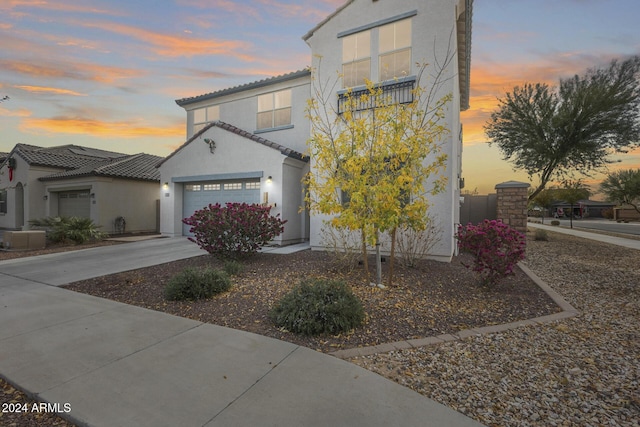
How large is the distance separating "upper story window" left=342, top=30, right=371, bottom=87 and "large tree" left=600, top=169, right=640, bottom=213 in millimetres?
44062

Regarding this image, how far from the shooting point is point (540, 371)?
2.78 meters

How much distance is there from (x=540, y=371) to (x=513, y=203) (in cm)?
1081

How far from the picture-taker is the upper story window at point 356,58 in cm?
901

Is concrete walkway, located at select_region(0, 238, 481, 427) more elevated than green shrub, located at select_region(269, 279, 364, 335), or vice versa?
green shrub, located at select_region(269, 279, 364, 335)

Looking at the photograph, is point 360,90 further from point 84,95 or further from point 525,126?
point 525,126

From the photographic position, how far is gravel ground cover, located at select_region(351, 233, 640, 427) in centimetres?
224

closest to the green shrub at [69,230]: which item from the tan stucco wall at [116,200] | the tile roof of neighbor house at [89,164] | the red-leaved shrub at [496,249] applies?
the tan stucco wall at [116,200]

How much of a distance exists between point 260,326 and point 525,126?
682 inches

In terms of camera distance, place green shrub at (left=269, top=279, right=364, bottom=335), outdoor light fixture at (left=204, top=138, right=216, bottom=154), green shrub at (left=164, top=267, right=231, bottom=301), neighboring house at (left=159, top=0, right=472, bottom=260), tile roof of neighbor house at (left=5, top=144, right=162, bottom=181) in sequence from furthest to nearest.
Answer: tile roof of neighbor house at (left=5, top=144, right=162, bottom=181), outdoor light fixture at (left=204, top=138, right=216, bottom=154), neighboring house at (left=159, top=0, right=472, bottom=260), green shrub at (left=164, top=267, right=231, bottom=301), green shrub at (left=269, top=279, right=364, bottom=335)

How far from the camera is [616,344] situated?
11.0 feet

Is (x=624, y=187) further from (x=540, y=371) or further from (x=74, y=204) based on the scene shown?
(x=74, y=204)

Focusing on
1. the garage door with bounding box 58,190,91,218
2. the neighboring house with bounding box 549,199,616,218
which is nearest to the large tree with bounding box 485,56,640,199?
the garage door with bounding box 58,190,91,218

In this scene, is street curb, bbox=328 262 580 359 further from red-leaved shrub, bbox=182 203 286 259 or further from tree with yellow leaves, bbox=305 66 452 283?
red-leaved shrub, bbox=182 203 286 259

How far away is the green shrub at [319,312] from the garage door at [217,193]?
7909 mm
